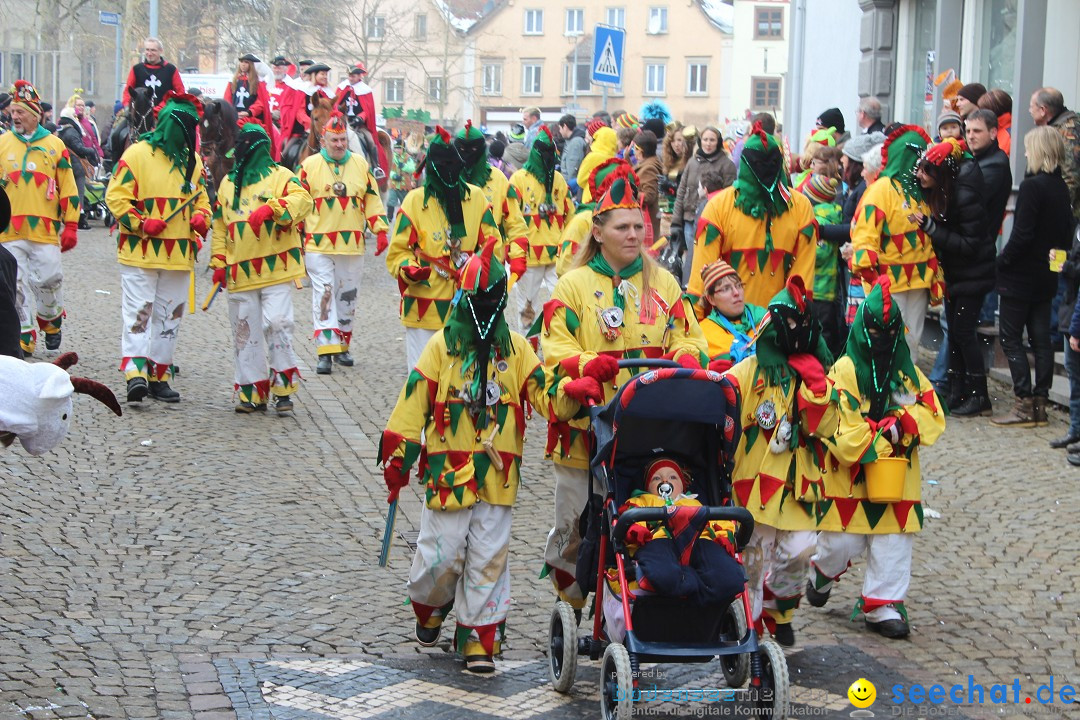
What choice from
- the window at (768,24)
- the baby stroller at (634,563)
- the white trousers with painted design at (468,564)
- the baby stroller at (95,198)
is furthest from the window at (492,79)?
the baby stroller at (634,563)

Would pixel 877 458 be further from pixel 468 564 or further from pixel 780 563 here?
pixel 468 564

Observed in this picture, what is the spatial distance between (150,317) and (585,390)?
6.32m

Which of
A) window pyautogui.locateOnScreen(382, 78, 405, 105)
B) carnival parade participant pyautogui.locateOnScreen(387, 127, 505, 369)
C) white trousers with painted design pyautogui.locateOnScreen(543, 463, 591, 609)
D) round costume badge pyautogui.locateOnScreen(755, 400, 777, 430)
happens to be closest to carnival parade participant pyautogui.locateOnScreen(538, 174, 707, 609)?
white trousers with painted design pyautogui.locateOnScreen(543, 463, 591, 609)

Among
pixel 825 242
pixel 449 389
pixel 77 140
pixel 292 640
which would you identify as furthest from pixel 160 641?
pixel 77 140

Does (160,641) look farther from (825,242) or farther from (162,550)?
(825,242)

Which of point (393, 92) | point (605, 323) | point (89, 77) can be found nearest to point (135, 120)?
point (605, 323)

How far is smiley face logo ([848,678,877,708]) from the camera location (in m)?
5.57

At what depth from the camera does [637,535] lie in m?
5.37

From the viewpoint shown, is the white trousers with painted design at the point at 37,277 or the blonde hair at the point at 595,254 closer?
the blonde hair at the point at 595,254

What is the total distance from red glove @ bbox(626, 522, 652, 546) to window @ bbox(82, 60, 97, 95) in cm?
6830

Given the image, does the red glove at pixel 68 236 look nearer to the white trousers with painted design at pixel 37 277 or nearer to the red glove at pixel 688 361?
the white trousers with painted design at pixel 37 277

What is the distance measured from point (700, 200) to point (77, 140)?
13.8 meters

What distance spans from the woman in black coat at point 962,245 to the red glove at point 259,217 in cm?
481

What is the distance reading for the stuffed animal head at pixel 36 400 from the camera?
15.0 feet
